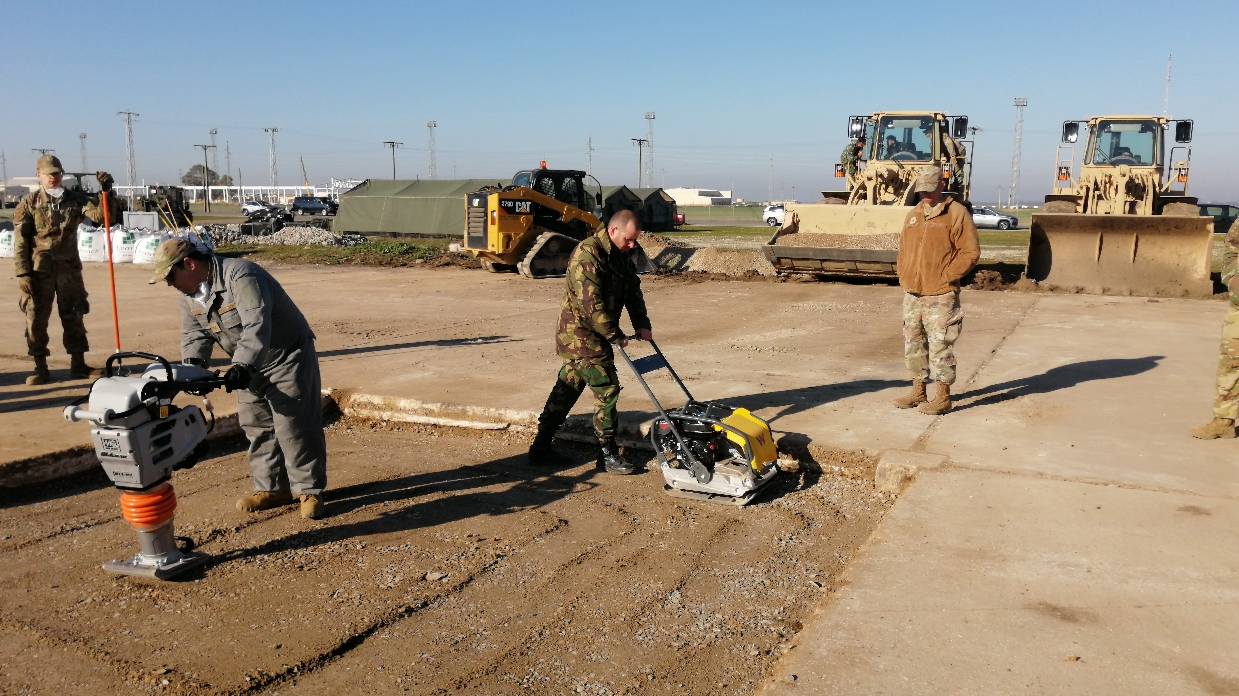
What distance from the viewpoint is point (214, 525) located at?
16.4ft

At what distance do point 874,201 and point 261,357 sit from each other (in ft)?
49.3

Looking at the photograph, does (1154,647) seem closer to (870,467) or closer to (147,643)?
(870,467)

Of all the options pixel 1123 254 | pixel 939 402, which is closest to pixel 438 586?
pixel 939 402

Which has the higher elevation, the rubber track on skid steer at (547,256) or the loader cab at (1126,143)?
the loader cab at (1126,143)

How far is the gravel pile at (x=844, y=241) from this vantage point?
1595 centimetres

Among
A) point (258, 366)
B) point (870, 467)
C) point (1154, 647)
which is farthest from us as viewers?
point (870, 467)

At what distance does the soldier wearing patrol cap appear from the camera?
4496mm

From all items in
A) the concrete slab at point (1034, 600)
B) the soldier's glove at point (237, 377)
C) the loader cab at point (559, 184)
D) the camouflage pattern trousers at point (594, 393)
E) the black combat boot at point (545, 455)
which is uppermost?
the loader cab at point (559, 184)

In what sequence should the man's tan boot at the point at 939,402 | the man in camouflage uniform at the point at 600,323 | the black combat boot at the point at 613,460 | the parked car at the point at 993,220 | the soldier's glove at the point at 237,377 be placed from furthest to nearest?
the parked car at the point at 993,220 < the man's tan boot at the point at 939,402 < the black combat boot at the point at 613,460 < the man in camouflage uniform at the point at 600,323 < the soldier's glove at the point at 237,377

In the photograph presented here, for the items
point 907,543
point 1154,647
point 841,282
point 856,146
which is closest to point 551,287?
point 841,282

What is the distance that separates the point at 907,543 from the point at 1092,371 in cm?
501

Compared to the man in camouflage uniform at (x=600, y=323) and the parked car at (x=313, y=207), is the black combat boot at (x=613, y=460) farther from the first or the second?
the parked car at (x=313, y=207)

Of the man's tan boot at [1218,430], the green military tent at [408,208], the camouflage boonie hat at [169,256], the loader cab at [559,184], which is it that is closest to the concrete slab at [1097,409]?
the man's tan boot at [1218,430]

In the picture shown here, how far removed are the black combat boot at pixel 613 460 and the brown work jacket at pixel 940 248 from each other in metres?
2.39
